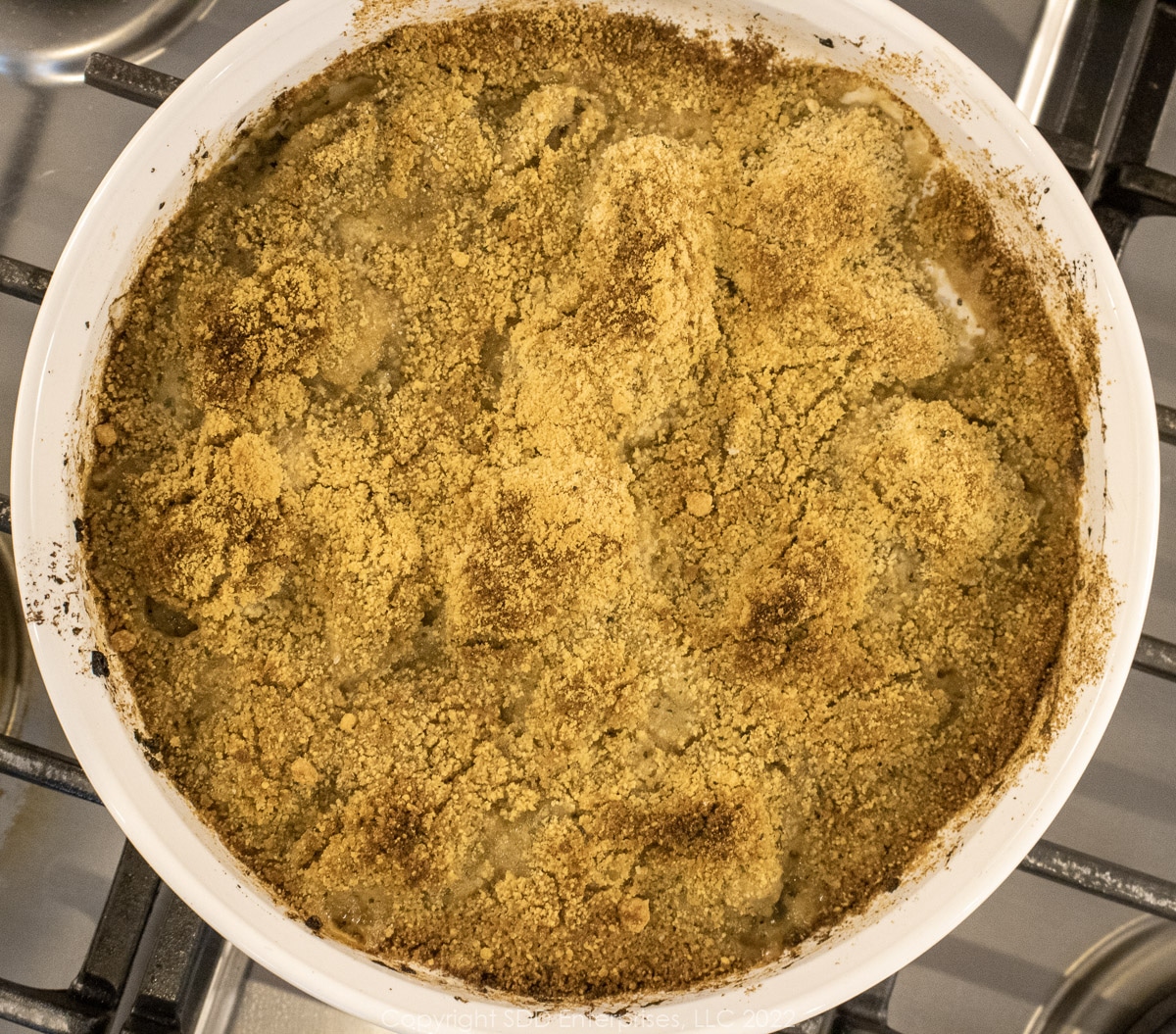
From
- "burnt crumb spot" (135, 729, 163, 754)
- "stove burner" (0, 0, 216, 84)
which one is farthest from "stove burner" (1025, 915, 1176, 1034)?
"stove burner" (0, 0, 216, 84)

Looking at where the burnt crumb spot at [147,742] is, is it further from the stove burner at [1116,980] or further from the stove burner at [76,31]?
the stove burner at [1116,980]

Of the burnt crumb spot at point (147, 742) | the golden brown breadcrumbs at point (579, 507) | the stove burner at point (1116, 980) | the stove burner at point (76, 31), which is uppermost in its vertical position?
the stove burner at point (76, 31)

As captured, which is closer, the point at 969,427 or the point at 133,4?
the point at 969,427

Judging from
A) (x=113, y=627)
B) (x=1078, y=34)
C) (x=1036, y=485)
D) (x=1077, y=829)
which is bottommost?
(x=1077, y=829)

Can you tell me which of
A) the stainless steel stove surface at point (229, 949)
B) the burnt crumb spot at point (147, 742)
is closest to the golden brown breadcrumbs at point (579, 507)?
the burnt crumb spot at point (147, 742)

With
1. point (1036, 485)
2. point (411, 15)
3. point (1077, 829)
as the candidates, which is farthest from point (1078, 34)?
point (1077, 829)

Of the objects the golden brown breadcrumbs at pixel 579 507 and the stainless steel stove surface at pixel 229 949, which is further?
the stainless steel stove surface at pixel 229 949

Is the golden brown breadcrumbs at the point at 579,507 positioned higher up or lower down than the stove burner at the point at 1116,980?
higher up

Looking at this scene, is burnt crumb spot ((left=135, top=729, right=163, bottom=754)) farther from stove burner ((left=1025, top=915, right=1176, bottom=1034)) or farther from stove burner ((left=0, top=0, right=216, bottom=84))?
stove burner ((left=1025, top=915, right=1176, bottom=1034))

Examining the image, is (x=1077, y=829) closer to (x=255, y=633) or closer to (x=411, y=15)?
(x=255, y=633)
